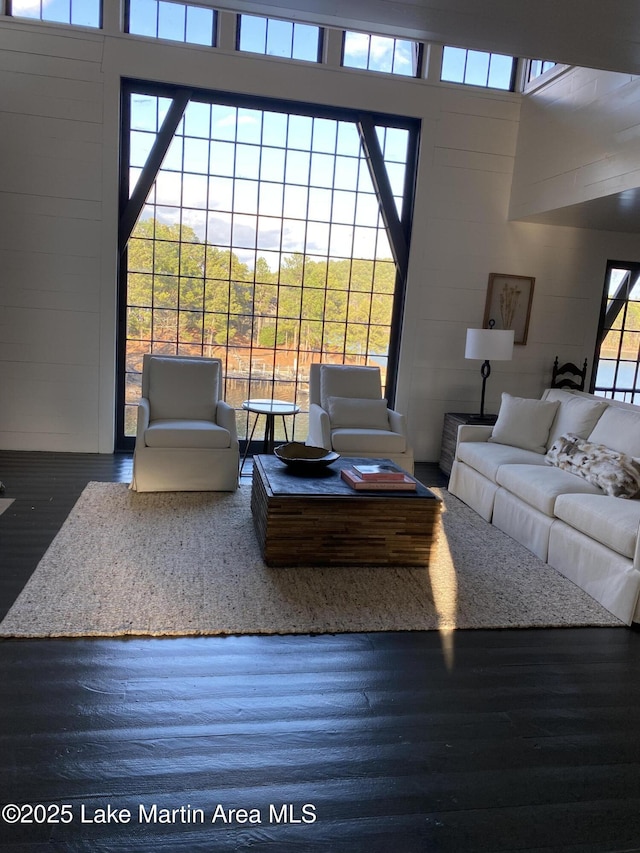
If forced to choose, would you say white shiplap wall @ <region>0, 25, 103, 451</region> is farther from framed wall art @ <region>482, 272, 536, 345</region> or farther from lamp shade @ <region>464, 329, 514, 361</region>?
framed wall art @ <region>482, 272, 536, 345</region>

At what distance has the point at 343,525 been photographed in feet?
11.1

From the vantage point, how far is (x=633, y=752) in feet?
6.86

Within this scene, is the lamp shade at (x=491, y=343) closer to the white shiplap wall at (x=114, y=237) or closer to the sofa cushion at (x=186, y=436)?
the white shiplap wall at (x=114, y=237)

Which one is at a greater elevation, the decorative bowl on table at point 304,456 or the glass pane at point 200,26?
the glass pane at point 200,26

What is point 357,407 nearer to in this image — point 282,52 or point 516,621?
point 516,621

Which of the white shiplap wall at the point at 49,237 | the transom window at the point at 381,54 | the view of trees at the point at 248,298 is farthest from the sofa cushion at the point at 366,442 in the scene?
the transom window at the point at 381,54

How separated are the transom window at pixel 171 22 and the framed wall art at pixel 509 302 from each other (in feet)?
10.7

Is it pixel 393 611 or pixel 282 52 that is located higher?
pixel 282 52

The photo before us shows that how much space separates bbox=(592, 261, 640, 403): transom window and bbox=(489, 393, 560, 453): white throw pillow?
71.1 inches

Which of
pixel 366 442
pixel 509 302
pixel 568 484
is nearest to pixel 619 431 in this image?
pixel 568 484

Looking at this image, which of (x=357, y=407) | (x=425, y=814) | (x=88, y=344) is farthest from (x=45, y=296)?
(x=425, y=814)

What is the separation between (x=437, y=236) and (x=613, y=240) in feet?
5.73

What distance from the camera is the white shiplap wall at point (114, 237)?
16.9ft

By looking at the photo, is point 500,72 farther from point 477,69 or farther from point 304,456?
point 304,456
